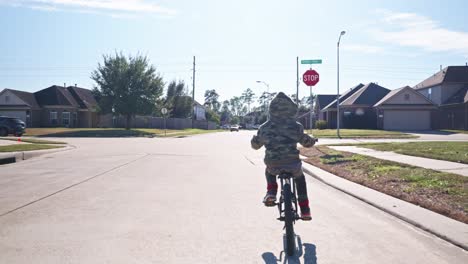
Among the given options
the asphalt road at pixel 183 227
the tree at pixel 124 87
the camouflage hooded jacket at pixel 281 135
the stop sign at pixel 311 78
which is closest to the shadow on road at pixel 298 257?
the asphalt road at pixel 183 227

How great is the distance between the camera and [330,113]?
63094 millimetres

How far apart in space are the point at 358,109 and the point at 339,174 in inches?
1843

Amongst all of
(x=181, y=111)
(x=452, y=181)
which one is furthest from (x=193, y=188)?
(x=181, y=111)

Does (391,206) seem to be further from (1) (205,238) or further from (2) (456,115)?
(2) (456,115)

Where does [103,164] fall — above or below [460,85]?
below

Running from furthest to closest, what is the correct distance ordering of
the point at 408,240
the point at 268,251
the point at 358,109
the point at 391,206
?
the point at 358,109 < the point at 391,206 < the point at 408,240 < the point at 268,251

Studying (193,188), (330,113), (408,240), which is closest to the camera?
(408,240)

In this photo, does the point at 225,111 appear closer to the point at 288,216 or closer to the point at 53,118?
the point at 53,118

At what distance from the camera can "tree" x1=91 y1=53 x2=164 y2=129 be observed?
49531 millimetres

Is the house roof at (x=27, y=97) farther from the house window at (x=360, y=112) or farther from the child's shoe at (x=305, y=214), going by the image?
the child's shoe at (x=305, y=214)

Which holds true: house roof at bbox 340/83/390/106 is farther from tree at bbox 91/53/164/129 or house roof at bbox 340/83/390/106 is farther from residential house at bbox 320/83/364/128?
tree at bbox 91/53/164/129

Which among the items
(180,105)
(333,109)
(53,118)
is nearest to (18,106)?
(53,118)

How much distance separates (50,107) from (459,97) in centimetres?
5236

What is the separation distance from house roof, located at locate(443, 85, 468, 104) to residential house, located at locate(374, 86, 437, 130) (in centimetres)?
267
